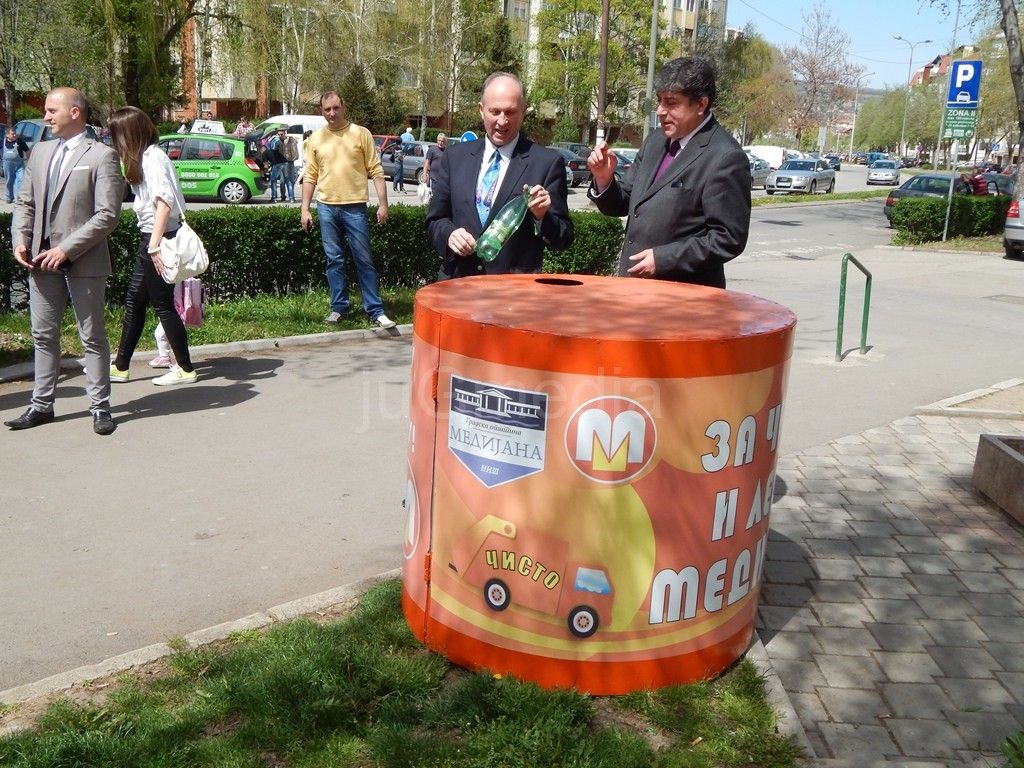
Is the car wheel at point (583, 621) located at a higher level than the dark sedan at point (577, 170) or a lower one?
lower

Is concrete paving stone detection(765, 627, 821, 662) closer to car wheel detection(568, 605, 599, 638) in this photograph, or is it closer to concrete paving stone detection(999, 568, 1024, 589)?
car wheel detection(568, 605, 599, 638)

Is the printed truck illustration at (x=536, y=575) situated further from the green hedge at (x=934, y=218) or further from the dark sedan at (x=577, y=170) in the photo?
the dark sedan at (x=577, y=170)

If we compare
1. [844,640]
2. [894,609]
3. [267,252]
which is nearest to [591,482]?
[844,640]

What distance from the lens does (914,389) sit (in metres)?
8.59

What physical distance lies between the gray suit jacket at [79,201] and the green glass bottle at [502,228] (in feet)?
8.51

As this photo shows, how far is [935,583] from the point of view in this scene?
4.52 meters

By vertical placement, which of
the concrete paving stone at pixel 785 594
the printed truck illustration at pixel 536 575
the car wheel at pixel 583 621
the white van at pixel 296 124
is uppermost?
the white van at pixel 296 124

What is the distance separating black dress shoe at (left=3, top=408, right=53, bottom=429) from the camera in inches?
248

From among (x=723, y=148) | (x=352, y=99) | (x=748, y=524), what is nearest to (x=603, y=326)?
(x=748, y=524)

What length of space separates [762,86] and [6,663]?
2908 inches

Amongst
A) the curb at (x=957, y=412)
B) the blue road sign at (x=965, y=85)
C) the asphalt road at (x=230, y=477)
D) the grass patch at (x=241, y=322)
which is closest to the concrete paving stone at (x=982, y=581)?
the asphalt road at (x=230, y=477)

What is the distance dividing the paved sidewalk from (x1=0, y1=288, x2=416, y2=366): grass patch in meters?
4.88

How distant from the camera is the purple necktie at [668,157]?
4398mm

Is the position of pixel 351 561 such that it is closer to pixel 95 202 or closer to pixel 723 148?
pixel 723 148
